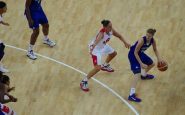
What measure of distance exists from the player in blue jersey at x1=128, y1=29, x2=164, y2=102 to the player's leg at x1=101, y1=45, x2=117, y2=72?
0.52m

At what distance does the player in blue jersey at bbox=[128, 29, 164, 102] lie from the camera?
8430 millimetres

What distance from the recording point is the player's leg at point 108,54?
904cm

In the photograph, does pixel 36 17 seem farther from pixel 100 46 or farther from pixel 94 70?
pixel 94 70

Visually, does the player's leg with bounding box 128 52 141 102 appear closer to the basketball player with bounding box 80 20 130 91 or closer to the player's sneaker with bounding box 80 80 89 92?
the basketball player with bounding box 80 20 130 91

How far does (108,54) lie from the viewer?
927cm

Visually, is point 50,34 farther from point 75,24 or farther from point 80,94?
point 80,94

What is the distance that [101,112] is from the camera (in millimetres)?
8625

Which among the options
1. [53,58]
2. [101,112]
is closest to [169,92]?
[101,112]

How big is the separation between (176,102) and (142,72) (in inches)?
35.5

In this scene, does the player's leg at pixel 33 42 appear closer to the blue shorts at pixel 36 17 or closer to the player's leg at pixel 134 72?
the blue shorts at pixel 36 17

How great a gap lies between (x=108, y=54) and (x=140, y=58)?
79 cm

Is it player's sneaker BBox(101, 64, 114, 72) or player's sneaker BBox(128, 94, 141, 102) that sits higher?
player's sneaker BBox(101, 64, 114, 72)

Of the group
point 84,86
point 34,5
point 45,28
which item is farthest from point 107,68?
point 34,5

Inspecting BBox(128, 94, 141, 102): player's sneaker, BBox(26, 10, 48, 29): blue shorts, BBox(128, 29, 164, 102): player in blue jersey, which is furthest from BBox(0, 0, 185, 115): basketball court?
BBox(26, 10, 48, 29): blue shorts
